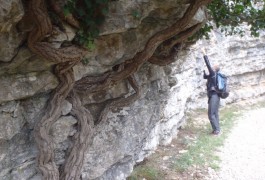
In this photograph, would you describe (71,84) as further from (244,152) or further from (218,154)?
(244,152)

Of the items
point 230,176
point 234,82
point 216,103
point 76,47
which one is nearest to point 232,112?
point 234,82

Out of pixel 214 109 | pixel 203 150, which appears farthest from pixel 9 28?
pixel 214 109

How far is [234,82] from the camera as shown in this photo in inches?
561

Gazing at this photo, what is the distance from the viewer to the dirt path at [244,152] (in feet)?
24.4

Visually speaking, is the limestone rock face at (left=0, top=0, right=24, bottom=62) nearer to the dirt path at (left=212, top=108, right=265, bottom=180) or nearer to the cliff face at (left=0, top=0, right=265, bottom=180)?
the cliff face at (left=0, top=0, right=265, bottom=180)

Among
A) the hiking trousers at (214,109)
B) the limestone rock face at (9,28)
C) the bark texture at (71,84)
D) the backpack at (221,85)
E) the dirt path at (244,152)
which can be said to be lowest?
the dirt path at (244,152)

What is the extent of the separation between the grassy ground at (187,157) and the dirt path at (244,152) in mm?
222

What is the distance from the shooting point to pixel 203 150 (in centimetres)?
852

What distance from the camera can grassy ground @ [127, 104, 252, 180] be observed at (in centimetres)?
729

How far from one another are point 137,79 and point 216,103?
168 inches

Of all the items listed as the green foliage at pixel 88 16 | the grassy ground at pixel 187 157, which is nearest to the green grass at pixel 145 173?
the grassy ground at pixel 187 157

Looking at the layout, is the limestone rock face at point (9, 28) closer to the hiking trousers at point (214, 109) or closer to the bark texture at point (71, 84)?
the bark texture at point (71, 84)

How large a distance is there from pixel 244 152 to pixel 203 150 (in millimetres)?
1090

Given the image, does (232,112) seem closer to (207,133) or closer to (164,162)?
(207,133)
